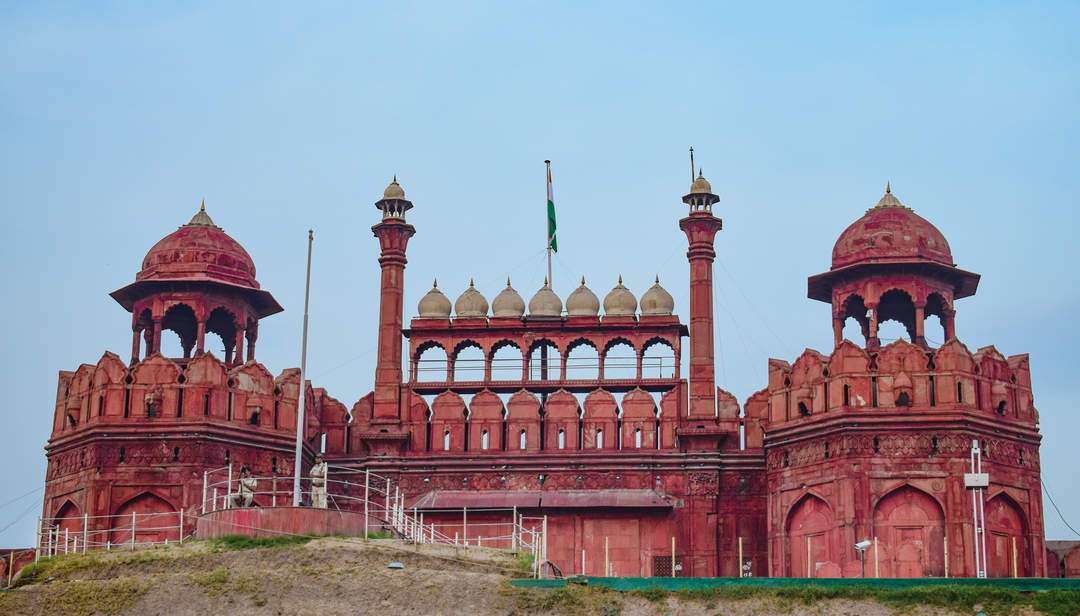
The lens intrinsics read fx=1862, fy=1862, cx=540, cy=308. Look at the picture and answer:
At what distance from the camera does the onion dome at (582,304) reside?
5409 centimetres

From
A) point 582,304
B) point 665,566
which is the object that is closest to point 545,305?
point 582,304

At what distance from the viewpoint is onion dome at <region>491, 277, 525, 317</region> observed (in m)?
54.5

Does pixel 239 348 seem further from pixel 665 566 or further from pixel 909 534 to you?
pixel 909 534

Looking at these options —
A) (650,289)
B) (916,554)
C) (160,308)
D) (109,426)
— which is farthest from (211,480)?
(916,554)

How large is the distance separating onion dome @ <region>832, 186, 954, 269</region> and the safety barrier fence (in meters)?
11.5

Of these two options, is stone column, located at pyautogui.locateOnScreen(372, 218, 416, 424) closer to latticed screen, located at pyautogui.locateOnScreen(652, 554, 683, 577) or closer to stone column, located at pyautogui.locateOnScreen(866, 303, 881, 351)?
latticed screen, located at pyautogui.locateOnScreen(652, 554, 683, 577)

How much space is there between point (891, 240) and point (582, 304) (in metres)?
9.10

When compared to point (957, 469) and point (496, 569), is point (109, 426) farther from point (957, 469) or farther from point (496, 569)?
point (957, 469)

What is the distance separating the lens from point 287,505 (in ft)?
158

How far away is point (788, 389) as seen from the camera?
162 feet

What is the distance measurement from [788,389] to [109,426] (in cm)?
1791

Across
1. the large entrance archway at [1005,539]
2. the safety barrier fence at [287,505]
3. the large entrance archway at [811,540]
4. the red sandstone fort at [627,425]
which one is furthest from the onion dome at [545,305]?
the large entrance archway at [1005,539]

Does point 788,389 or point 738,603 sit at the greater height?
point 788,389

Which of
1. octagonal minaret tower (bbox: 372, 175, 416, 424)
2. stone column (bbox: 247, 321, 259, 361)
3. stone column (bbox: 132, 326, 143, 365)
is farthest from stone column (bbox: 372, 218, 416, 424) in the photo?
stone column (bbox: 132, 326, 143, 365)
